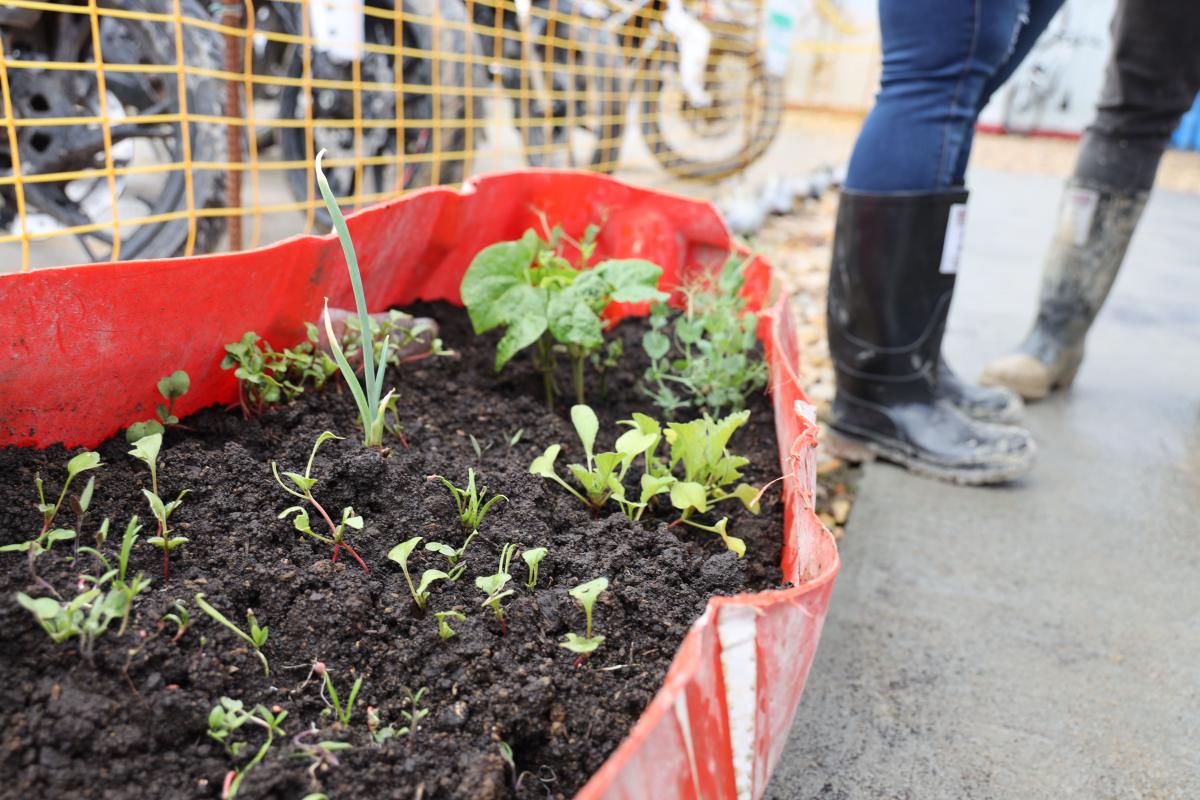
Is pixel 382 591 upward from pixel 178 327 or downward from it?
downward

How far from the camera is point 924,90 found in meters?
1.45

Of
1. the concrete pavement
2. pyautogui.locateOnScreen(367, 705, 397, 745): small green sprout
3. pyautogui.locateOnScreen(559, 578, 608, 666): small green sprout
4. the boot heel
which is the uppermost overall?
pyautogui.locateOnScreen(559, 578, 608, 666): small green sprout

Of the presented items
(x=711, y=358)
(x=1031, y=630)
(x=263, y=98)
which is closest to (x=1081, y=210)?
(x=1031, y=630)

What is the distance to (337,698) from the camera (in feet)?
2.09

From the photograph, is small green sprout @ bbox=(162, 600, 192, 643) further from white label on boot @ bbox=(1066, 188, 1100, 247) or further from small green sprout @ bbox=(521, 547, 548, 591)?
white label on boot @ bbox=(1066, 188, 1100, 247)

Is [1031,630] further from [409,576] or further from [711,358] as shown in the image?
[409,576]

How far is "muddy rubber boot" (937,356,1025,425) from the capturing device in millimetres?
1879

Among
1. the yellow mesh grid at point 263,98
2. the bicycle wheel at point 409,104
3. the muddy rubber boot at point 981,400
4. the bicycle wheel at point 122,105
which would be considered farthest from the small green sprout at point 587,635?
the bicycle wheel at point 409,104

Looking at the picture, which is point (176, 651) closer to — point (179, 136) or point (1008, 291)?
point (179, 136)

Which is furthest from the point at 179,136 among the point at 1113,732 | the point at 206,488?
the point at 1113,732

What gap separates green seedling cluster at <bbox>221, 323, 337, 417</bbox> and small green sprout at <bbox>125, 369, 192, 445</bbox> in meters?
0.06

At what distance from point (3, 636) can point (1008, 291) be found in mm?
3224

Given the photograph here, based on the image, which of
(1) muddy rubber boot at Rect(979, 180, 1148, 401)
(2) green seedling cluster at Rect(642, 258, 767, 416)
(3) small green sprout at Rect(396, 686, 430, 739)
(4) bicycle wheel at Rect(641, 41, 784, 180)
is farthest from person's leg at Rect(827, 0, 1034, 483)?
(4) bicycle wheel at Rect(641, 41, 784, 180)

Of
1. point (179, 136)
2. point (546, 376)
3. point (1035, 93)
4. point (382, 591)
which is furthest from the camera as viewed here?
point (1035, 93)
